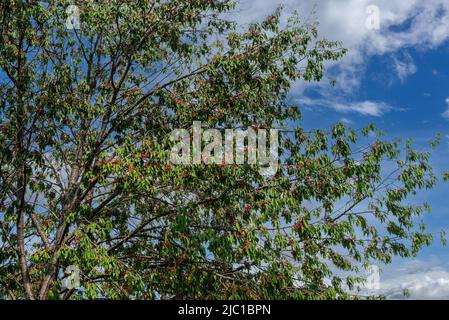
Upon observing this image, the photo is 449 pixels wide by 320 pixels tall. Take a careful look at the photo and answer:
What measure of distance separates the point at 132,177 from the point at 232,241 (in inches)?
88.3

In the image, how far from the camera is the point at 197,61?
1445cm

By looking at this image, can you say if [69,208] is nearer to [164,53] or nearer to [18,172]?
[18,172]

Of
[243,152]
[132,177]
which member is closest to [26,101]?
[132,177]

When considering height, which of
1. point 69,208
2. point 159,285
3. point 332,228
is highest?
point 69,208

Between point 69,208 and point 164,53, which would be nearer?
point 69,208
